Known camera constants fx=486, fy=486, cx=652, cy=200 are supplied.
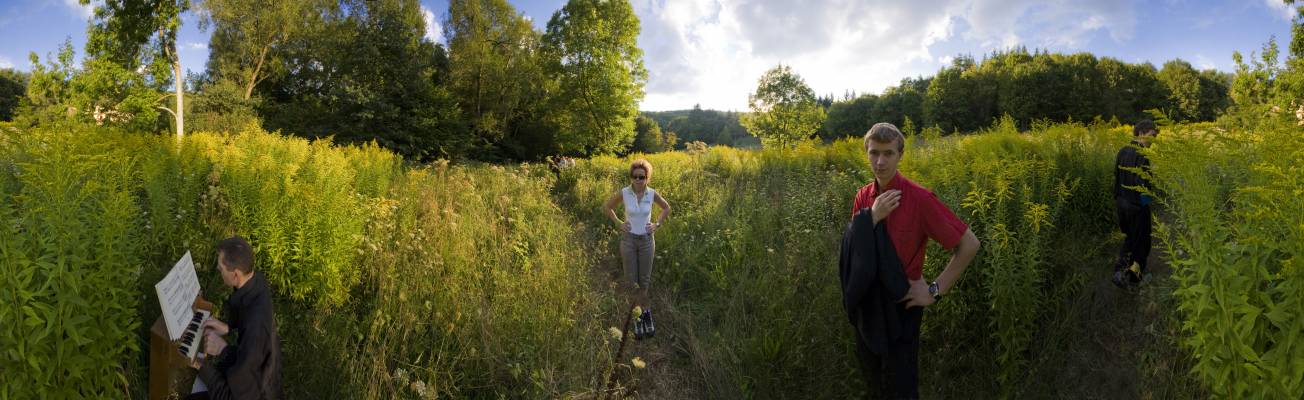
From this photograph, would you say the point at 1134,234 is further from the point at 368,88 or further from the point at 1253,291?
the point at 368,88

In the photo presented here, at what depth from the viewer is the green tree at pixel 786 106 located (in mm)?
37812

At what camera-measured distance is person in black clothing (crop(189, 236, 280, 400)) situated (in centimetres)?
263

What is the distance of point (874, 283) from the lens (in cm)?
263

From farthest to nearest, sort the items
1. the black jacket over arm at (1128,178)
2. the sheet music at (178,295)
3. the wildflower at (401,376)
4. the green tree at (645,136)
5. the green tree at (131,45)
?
the green tree at (645,136) < the green tree at (131,45) < the black jacket over arm at (1128,178) < the wildflower at (401,376) < the sheet music at (178,295)

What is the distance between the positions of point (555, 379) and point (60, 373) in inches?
96.9

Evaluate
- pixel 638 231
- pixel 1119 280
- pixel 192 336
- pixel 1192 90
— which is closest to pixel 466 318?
pixel 192 336

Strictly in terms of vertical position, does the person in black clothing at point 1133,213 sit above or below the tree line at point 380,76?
below

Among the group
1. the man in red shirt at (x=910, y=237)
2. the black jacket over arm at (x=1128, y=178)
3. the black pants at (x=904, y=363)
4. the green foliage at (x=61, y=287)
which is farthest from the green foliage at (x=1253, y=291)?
the green foliage at (x=61, y=287)

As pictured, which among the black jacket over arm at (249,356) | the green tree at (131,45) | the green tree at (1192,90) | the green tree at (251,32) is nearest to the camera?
the black jacket over arm at (249,356)

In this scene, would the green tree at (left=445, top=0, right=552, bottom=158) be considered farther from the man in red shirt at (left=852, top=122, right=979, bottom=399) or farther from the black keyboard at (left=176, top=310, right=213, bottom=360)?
the man in red shirt at (left=852, top=122, right=979, bottom=399)

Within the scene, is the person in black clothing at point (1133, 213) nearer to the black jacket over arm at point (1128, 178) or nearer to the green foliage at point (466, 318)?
the black jacket over arm at point (1128, 178)

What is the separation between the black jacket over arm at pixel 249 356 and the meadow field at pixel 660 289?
0.45 meters

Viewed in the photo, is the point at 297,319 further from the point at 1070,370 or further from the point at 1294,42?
the point at 1294,42

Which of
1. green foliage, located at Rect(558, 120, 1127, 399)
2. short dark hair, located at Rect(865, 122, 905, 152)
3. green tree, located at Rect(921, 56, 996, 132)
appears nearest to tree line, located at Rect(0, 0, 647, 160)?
green foliage, located at Rect(558, 120, 1127, 399)
